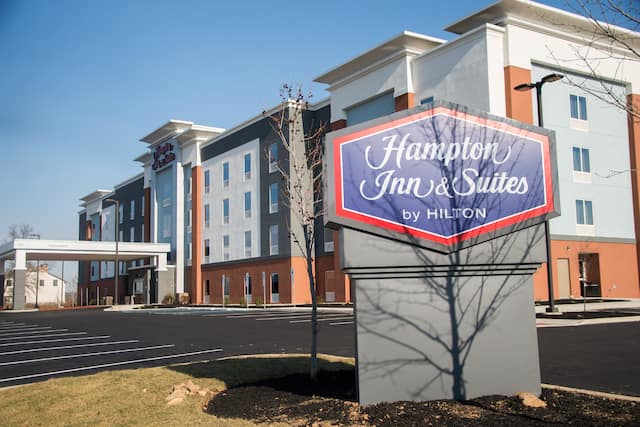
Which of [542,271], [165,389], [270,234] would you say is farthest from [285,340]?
[270,234]

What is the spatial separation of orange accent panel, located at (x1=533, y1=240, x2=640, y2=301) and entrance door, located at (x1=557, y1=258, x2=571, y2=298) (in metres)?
0.18

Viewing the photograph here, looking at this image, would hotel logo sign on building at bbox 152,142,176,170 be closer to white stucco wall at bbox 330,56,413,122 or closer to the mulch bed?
white stucco wall at bbox 330,56,413,122

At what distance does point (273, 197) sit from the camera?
151ft

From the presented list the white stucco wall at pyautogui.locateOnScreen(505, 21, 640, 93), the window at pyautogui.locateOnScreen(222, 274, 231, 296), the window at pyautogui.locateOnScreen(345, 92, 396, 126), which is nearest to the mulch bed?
the white stucco wall at pyautogui.locateOnScreen(505, 21, 640, 93)

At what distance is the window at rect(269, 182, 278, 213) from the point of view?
1795 inches

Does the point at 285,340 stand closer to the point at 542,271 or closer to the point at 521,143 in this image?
the point at 521,143

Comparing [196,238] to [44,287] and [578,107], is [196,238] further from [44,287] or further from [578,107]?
[44,287]

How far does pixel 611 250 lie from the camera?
36.3 meters

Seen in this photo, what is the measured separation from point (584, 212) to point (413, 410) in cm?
3247

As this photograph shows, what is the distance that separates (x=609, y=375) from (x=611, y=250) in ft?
100.0

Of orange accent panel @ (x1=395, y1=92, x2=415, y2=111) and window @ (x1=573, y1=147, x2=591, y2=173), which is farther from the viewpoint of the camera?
window @ (x1=573, y1=147, x2=591, y2=173)

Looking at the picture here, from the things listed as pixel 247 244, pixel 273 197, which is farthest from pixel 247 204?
pixel 273 197

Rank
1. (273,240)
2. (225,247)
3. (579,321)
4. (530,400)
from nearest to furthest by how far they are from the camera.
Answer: (530,400), (579,321), (273,240), (225,247)

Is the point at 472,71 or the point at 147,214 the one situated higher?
the point at 472,71
